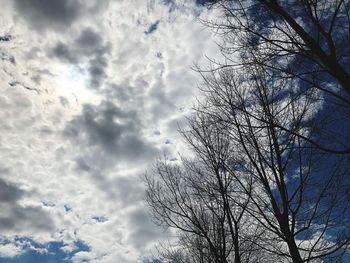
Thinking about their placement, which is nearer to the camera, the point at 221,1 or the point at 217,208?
the point at 221,1

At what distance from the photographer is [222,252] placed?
26.7ft

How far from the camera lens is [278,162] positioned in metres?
7.21

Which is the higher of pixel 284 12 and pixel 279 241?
pixel 284 12

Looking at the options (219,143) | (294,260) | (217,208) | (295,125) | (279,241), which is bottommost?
(294,260)

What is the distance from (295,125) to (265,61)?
3143 mm

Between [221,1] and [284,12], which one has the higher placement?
[221,1]

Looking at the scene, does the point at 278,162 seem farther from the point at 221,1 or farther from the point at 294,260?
the point at 221,1

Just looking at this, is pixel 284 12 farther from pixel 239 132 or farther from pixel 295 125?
pixel 295 125

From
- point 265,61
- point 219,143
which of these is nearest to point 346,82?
point 265,61

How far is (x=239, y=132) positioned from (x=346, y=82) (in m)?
3.21

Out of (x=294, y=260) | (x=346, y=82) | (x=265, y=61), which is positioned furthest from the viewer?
(x=294, y=260)

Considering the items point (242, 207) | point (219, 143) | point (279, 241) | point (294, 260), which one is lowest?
point (294, 260)

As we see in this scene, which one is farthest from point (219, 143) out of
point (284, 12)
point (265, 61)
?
point (284, 12)

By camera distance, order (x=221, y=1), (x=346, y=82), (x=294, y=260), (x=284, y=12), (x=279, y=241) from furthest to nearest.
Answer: (x=279, y=241) < (x=294, y=260) < (x=221, y=1) < (x=284, y=12) < (x=346, y=82)
